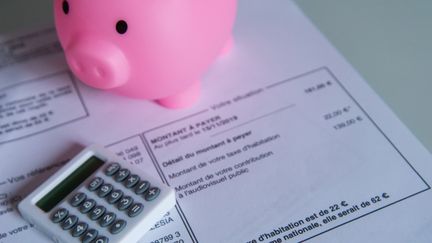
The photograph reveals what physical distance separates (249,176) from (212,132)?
0.07m

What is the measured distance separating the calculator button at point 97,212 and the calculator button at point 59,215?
0.02m

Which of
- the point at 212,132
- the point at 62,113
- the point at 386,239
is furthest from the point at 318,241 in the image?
the point at 62,113

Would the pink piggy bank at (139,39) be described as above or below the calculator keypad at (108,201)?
above

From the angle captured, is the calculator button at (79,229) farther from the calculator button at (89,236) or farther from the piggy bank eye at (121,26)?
the piggy bank eye at (121,26)

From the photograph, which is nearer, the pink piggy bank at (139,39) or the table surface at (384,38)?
the pink piggy bank at (139,39)

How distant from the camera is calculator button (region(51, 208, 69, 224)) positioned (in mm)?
429

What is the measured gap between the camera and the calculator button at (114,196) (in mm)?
439

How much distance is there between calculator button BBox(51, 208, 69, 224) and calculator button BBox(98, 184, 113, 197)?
0.11 feet

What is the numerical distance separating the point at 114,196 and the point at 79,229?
0.13ft

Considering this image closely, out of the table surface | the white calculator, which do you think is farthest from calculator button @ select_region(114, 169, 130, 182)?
the table surface

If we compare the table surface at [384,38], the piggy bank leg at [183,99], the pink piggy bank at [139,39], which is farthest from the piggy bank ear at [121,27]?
the table surface at [384,38]

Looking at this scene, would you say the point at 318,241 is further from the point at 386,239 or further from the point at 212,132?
the point at 212,132

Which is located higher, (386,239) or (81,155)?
(81,155)

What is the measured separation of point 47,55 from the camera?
60 cm
